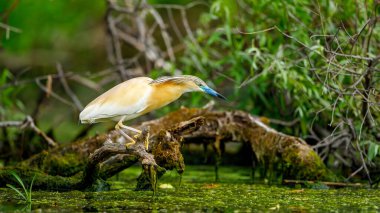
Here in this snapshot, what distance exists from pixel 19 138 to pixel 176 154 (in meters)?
3.22

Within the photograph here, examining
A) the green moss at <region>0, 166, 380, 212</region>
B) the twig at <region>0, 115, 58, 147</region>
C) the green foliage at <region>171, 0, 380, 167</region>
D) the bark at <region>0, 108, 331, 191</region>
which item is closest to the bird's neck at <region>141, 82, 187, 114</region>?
the bark at <region>0, 108, 331, 191</region>

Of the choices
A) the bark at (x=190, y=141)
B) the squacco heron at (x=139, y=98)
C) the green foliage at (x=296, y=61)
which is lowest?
the bark at (x=190, y=141)

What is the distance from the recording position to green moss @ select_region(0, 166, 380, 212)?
4.91 metres

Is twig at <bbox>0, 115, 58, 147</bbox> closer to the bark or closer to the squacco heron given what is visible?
the bark

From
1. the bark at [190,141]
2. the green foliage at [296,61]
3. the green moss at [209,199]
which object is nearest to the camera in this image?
the green moss at [209,199]

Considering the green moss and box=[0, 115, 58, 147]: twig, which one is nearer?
the green moss

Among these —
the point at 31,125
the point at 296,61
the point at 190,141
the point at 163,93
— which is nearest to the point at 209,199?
the point at 163,93

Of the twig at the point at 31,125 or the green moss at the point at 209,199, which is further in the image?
Answer: the twig at the point at 31,125

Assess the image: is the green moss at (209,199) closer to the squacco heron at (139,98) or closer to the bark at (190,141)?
the bark at (190,141)

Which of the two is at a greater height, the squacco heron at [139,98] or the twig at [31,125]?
the squacco heron at [139,98]

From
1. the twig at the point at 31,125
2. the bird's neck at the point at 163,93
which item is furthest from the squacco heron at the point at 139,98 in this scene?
the twig at the point at 31,125

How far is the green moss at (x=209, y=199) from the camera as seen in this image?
16.1 ft

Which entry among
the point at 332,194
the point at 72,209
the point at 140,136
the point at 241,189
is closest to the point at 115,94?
the point at 140,136

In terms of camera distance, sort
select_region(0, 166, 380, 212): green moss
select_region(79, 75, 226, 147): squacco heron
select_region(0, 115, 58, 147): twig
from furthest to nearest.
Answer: select_region(0, 115, 58, 147): twig < select_region(79, 75, 226, 147): squacco heron < select_region(0, 166, 380, 212): green moss
